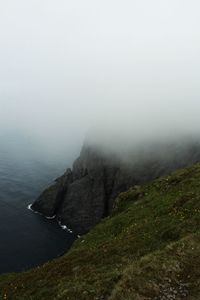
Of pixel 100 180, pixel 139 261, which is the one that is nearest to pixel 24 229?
pixel 100 180

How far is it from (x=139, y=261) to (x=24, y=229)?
3903 inches

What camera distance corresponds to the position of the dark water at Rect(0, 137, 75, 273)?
105281 mm

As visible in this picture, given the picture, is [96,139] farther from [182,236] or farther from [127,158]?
[182,236]

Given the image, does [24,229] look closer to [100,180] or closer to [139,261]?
[100,180]

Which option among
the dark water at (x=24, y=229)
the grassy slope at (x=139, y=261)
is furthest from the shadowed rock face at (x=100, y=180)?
the grassy slope at (x=139, y=261)

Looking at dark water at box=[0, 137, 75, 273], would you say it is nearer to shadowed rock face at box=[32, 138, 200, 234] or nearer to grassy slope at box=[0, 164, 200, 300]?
shadowed rock face at box=[32, 138, 200, 234]

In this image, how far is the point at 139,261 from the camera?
29141 mm

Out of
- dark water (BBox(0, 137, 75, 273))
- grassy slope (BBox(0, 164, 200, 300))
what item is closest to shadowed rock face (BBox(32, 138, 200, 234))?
dark water (BBox(0, 137, 75, 273))

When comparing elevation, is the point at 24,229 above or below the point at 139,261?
below

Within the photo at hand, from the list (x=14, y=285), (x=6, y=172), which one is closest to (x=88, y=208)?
(x=6, y=172)

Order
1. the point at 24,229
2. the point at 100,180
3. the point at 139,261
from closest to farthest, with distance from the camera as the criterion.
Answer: the point at 139,261, the point at 24,229, the point at 100,180

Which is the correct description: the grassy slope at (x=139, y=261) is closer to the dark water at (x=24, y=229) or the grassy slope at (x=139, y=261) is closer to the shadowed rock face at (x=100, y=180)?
the dark water at (x=24, y=229)

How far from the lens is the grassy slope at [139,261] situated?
2634cm

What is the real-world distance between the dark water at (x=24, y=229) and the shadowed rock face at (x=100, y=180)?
5.82 meters
